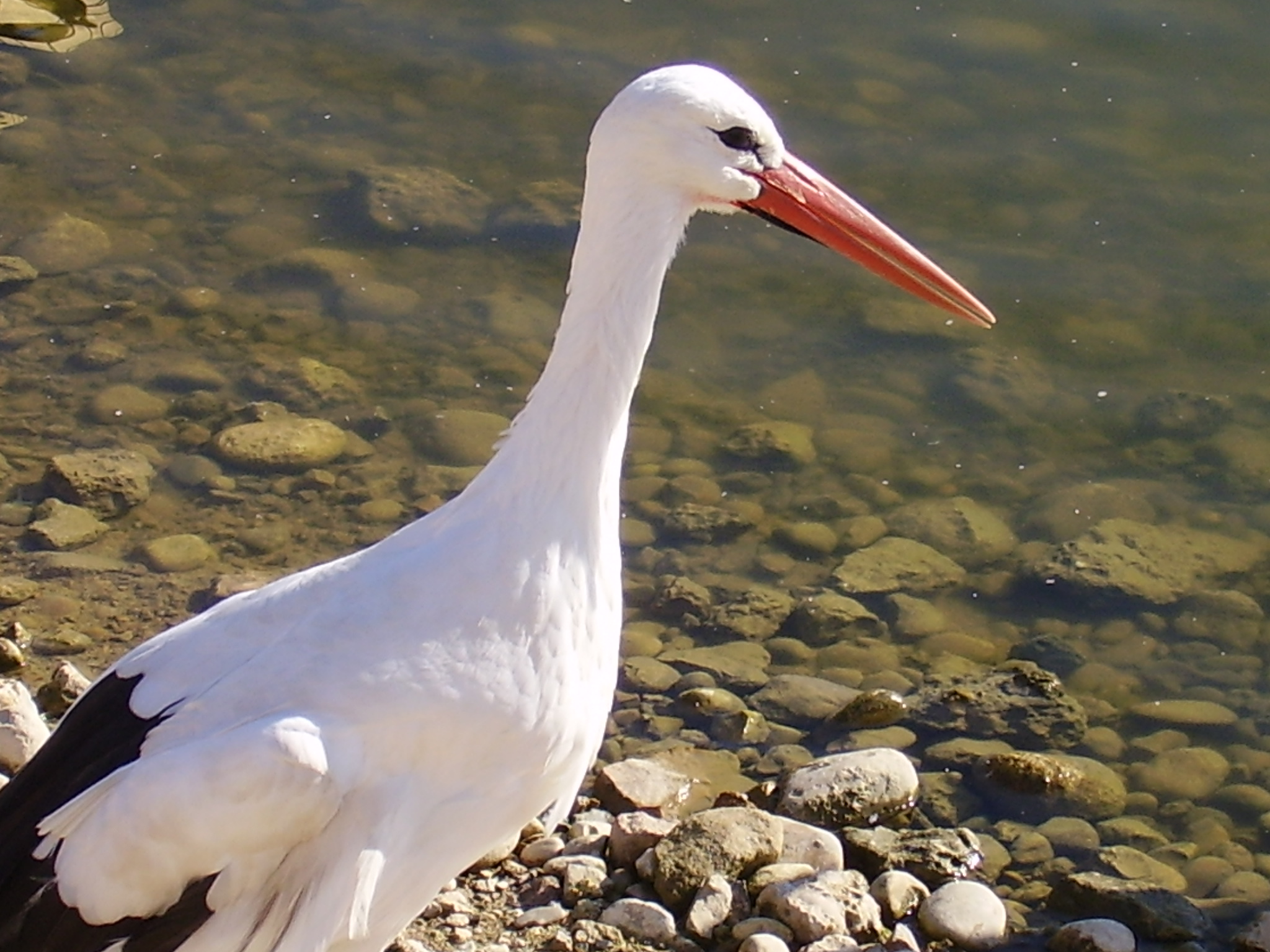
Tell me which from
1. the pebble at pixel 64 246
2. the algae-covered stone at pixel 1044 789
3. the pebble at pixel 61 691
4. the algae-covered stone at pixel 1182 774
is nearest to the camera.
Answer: the pebble at pixel 61 691

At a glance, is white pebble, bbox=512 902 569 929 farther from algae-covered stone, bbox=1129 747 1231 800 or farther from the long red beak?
algae-covered stone, bbox=1129 747 1231 800

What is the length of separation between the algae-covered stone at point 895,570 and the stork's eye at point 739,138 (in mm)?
2908

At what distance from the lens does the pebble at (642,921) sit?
4.84m

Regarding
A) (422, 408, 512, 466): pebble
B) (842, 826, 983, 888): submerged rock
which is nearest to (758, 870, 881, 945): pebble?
(842, 826, 983, 888): submerged rock

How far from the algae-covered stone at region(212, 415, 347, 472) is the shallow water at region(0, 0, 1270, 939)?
0.41 feet

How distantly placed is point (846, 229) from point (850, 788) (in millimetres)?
1912

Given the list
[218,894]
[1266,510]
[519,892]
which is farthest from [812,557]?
[218,894]

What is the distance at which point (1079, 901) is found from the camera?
5.27 meters

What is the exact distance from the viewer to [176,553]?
6738mm

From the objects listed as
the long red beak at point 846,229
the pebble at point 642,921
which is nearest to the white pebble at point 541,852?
the pebble at point 642,921

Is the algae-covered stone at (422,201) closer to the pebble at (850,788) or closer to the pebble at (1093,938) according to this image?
the pebble at (850,788)

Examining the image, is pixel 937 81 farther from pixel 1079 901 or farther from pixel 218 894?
pixel 218 894

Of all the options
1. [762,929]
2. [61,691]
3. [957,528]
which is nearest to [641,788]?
[762,929]

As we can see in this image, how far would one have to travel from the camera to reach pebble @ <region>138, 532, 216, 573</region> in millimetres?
6684
